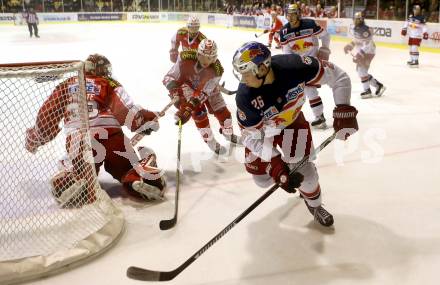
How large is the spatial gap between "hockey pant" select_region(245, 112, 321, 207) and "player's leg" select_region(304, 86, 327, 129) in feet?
6.56

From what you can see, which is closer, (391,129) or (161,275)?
(161,275)

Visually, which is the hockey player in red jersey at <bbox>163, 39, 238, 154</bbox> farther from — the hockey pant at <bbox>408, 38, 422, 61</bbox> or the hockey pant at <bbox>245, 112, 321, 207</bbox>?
the hockey pant at <bbox>408, 38, 422, 61</bbox>

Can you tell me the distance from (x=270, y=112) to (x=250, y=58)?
347 millimetres

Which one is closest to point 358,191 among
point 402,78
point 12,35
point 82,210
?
point 82,210

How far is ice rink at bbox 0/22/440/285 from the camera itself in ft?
7.43

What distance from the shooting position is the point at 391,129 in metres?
4.59

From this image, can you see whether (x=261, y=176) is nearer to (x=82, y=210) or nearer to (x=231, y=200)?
(x=231, y=200)

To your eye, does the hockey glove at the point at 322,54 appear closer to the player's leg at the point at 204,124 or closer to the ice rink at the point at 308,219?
the ice rink at the point at 308,219

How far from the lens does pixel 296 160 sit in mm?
2645

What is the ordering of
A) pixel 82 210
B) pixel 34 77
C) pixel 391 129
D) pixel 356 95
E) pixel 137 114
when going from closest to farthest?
pixel 34 77, pixel 82 210, pixel 137 114, pixel 391 129, pixel 356 95

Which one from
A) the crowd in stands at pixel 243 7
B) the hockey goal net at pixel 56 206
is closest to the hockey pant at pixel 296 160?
the hockey goal net at pixel 56 206

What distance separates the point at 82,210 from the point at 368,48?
4681 millimetres

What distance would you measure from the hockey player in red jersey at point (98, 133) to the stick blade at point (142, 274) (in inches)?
29.2

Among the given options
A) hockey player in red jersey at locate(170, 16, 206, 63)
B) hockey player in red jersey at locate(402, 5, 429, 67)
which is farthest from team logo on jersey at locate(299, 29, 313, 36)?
hockey player in red jersey at locate(402, 5, 429, 67)
